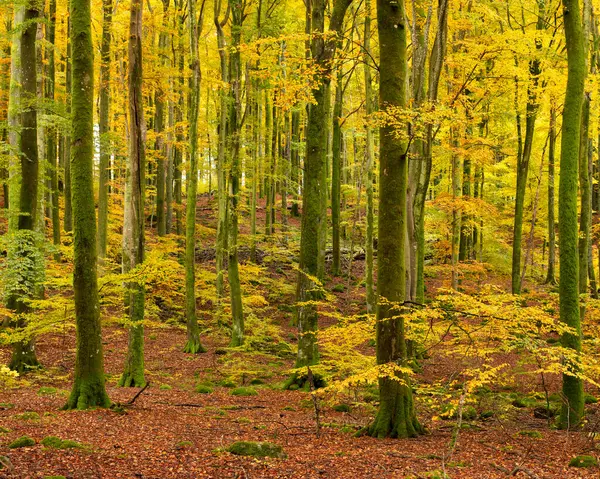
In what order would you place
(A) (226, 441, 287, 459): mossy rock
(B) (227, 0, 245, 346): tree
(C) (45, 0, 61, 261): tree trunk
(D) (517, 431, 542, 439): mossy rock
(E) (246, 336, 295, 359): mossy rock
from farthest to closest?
(C) (45, 0, 61, 261): tree trunk
(E) (246, 336, 295, 359): mossy rock
(B) (227, 0, 245, 346): tree
(D) (517, 431, 542, 439): mossy rock
(A) (226, 441, 287, 459): mossy rock

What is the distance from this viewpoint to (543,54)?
1388 centimetres

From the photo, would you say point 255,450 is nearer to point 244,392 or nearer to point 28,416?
point 28,416

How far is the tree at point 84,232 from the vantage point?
23.0 feet

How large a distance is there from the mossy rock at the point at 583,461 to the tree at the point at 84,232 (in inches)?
245

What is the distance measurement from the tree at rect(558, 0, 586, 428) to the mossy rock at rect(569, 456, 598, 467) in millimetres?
2460

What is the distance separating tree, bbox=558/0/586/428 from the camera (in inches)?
311

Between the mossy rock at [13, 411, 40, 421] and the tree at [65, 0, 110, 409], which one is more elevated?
the tree at [65, 0, 110, 409]

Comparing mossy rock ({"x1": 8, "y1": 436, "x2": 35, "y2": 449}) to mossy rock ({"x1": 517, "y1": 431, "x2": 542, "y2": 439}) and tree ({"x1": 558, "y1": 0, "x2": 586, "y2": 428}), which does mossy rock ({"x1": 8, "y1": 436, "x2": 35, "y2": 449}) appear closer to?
mossy rock ({"x1": 517, "y1": 431, "x2": 542, "y2": 439})

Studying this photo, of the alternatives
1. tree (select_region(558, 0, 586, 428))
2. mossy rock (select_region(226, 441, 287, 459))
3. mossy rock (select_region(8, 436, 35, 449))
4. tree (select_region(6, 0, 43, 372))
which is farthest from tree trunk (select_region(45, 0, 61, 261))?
tree (select_region(558, 0, 586, 428))

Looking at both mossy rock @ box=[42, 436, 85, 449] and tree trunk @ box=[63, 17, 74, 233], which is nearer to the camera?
mossy rock @ box=[42, 436, 85, 449]

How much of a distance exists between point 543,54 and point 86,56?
12380 millimetres

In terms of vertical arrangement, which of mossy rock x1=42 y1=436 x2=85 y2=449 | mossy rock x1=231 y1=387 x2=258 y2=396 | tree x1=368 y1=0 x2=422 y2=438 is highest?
tree x1=368 y1=0 x2=422 y2=438

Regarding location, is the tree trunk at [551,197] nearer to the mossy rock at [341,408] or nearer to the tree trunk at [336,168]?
the tree trunk at [336,168]

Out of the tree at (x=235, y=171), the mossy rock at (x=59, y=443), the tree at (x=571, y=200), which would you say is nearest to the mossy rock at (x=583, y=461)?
the tree at (x=571, y=200)
